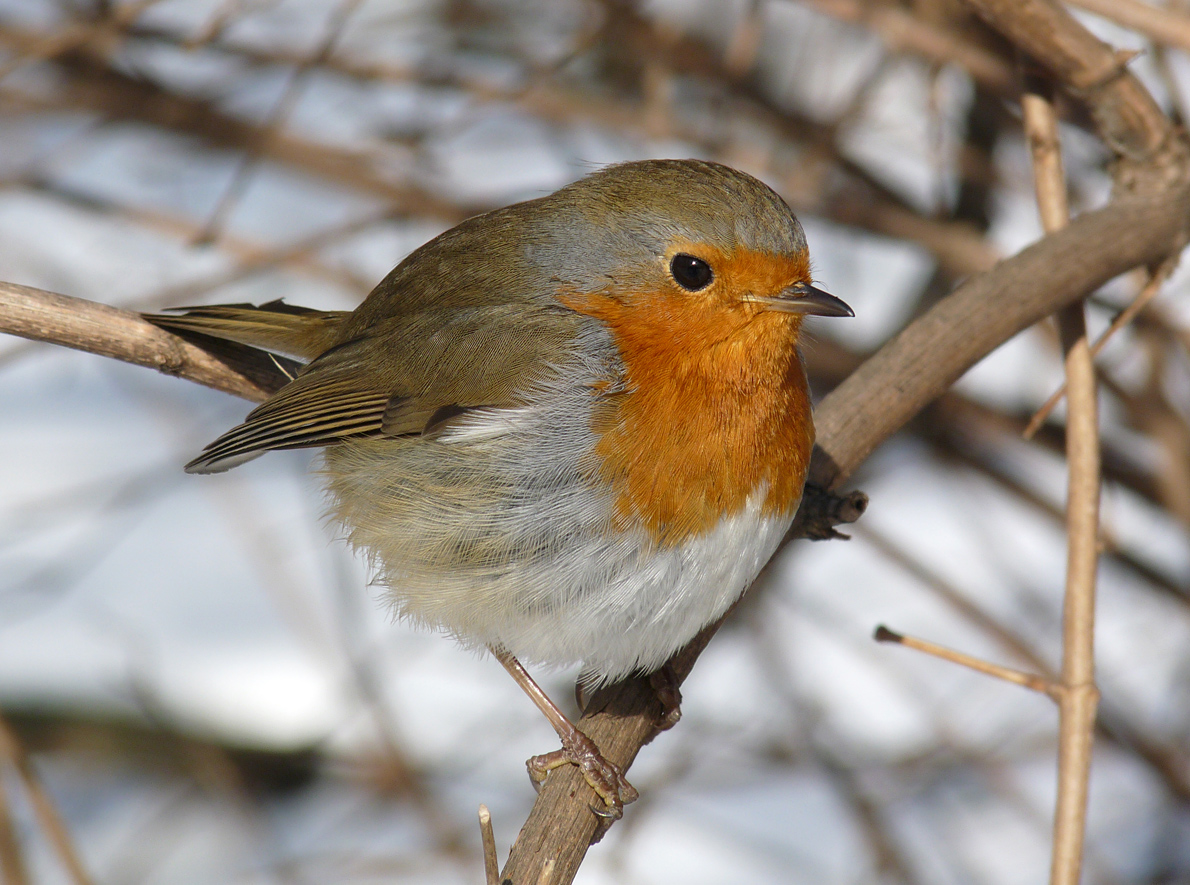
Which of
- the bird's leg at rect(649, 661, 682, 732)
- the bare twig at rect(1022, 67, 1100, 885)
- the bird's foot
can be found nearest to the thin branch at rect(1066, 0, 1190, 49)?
the bare twig at rect(1022, 67, 1100, 885)

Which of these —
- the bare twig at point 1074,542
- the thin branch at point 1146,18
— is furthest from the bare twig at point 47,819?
the thin branch at point 1146,18

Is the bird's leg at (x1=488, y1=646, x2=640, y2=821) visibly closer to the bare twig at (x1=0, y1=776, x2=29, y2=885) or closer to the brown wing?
the brown wing

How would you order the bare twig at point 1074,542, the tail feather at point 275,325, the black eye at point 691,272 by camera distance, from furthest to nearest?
the tail feather at point 275,325
the black eye at point 691,272
the bare twig at point 1074,542

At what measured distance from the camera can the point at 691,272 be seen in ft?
7.38

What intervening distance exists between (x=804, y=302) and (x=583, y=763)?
38.1 inches

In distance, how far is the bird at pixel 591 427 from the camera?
2.16 meters

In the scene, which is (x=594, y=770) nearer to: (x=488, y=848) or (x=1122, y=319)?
(x=488, y=848)

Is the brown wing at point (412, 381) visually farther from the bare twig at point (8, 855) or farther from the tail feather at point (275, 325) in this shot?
the bare twig at point (8, 855)

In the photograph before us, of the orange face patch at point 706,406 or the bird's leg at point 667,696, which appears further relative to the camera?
the bird's leg at point 667,696

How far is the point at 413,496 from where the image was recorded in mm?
2400

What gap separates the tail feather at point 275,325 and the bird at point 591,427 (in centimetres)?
5

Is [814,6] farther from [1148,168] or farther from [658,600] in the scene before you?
[658,600]

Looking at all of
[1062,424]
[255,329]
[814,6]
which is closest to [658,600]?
[255,329]

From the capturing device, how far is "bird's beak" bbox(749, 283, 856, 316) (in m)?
2.14
